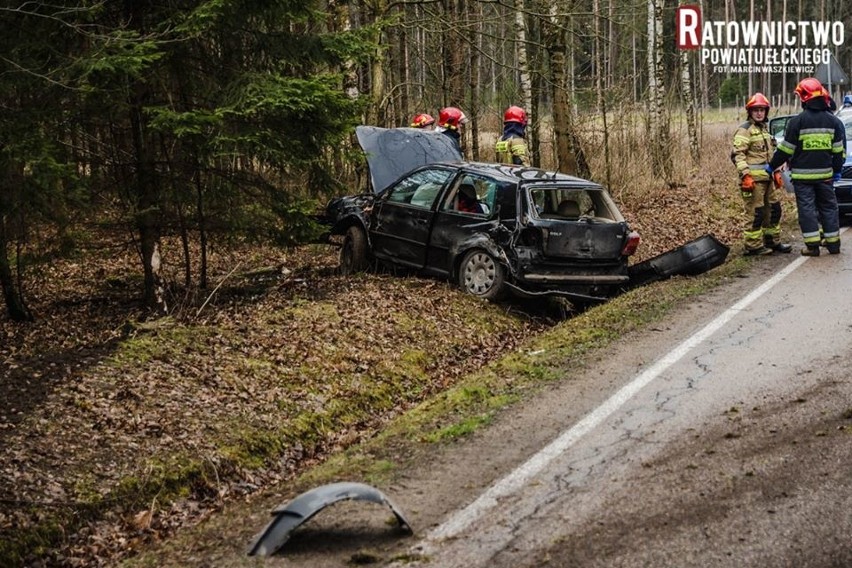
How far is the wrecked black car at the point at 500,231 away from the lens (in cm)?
1119

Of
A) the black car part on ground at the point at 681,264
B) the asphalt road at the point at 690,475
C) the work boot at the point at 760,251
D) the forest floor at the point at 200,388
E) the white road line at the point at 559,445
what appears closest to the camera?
the asphalt road at the point at 690,475

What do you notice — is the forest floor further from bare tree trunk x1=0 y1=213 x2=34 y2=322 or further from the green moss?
the green moss

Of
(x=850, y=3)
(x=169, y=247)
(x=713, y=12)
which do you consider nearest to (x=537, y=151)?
(x=169, y=247)

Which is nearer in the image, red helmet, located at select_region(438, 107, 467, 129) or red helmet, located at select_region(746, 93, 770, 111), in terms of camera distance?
red helmet, located at select_region(746, 93, 770, 111)

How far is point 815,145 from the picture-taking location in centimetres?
1295

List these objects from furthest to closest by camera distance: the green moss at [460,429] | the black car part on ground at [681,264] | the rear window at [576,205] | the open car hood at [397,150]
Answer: the open car hood at [397,150] → the black car part on ground at [681,264] → the rear window at [576,205] → the green moss at [460,429]

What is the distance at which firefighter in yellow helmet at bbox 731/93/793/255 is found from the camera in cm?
1353

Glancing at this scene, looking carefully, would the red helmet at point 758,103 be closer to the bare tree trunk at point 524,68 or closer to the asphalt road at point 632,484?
the bare tree trunk at point 524,68

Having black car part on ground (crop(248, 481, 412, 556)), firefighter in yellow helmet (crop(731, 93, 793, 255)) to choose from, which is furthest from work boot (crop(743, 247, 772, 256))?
black car part on ground (crop(248, 481, 412, 556))

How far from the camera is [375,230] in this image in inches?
506

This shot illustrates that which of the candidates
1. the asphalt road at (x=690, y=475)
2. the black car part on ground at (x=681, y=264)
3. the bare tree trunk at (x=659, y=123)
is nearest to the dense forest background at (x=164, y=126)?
the black car part on ground at (x=681, y=264)

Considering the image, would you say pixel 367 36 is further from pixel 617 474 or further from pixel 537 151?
pixel 537 151

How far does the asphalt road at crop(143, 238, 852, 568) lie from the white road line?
0.05ft

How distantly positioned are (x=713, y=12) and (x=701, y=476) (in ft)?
284
